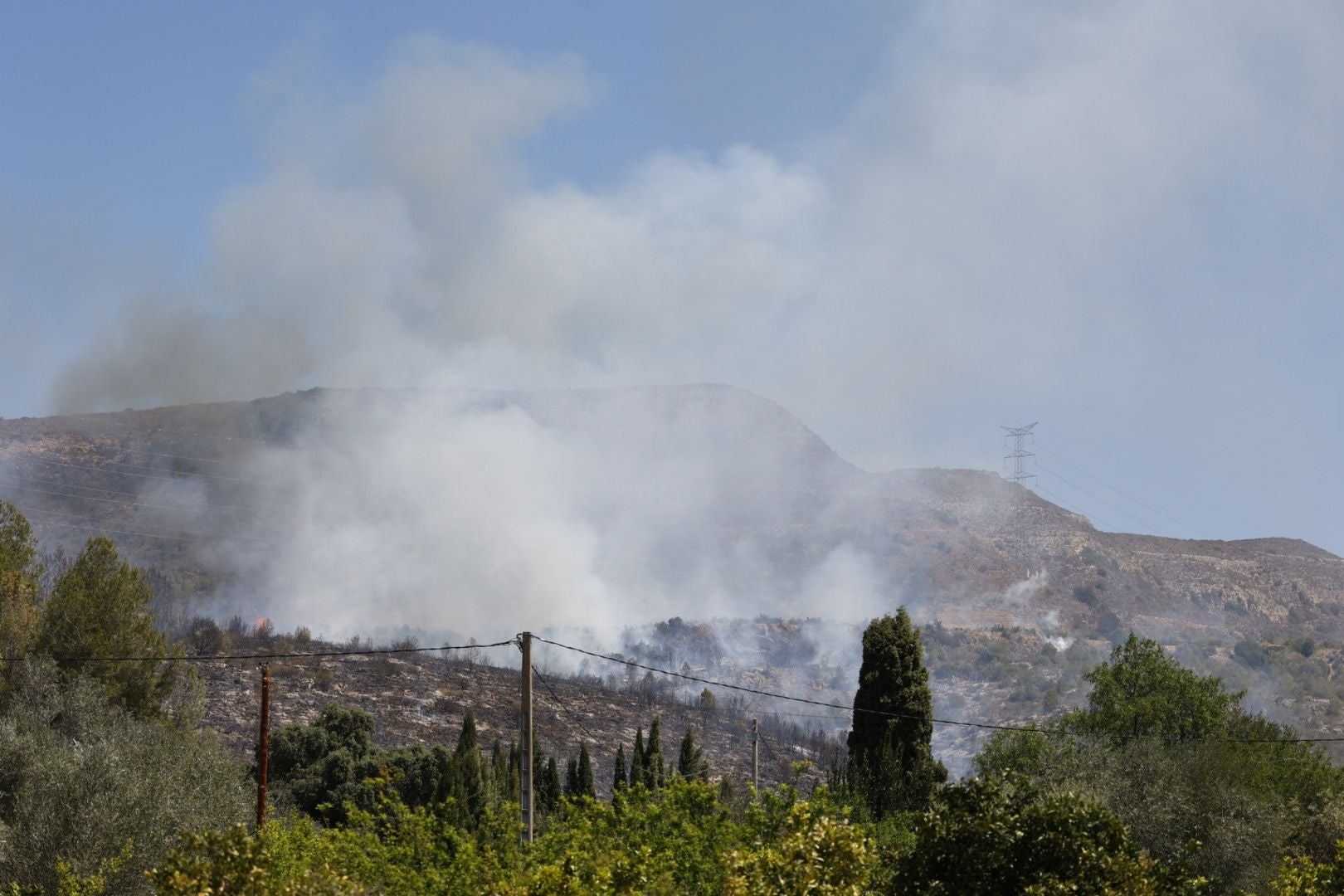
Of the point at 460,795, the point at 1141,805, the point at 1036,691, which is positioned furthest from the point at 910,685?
the point at 1036,691

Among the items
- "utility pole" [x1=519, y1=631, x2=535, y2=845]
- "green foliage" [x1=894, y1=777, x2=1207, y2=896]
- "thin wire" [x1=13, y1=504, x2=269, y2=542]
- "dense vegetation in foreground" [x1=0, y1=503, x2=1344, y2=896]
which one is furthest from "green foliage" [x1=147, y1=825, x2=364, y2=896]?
"thin wire" [x1=13, y1=504, x2=269, y2=542]

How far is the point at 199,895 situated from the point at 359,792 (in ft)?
147

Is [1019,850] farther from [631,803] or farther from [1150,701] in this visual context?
[1150,701]

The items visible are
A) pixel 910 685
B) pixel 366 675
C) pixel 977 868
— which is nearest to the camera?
pixel 977 868

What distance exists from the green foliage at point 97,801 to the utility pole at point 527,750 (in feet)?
22.5

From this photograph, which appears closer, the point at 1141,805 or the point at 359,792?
the point at 1141,805

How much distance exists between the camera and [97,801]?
24344 millimetres

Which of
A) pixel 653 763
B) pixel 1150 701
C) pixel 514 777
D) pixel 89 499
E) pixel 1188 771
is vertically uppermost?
pixel 89 499

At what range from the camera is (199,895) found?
1150 centimetres

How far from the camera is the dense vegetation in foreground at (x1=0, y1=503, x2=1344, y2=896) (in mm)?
13422

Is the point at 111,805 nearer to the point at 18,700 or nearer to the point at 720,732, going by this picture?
the point at 18,700

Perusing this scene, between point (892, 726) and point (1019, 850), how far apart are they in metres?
27.6

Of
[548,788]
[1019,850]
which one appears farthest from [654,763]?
[1019,850]

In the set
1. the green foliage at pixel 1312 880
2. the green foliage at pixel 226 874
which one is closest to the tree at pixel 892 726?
the green foliage at pixel 1312 880
